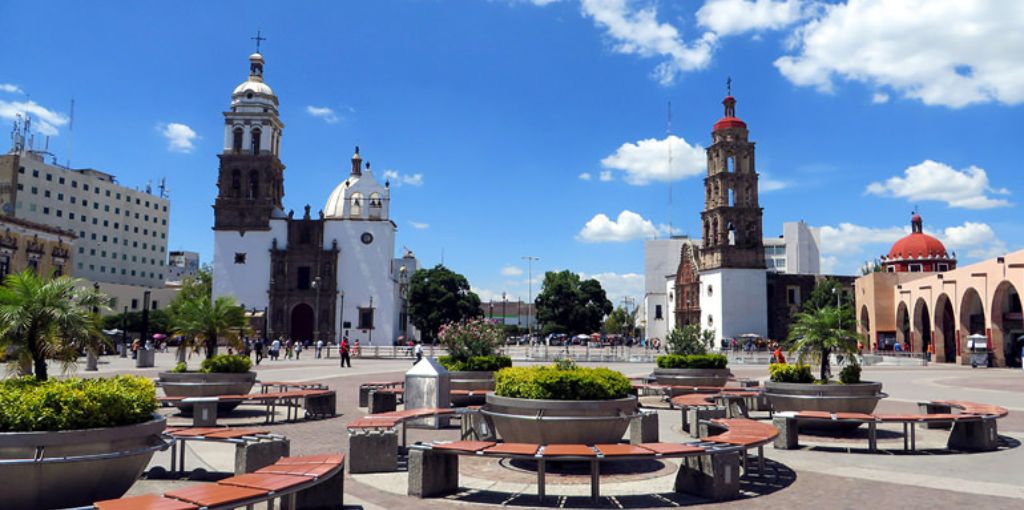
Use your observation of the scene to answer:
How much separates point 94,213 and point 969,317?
97.8 m

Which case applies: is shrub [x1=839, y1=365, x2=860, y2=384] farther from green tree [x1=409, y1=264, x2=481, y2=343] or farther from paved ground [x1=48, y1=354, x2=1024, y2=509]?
green tree [x1=409, y1=264, x2=481, y2=343]

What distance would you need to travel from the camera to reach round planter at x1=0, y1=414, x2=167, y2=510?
6.02 meters

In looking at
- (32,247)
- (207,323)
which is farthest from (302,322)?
(207,323)

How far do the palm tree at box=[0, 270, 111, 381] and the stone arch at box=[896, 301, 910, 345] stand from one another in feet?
178

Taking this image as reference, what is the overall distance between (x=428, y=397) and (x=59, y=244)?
169ft

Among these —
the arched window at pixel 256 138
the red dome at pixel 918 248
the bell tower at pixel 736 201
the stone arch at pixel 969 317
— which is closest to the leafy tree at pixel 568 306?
the bell tower at pixel 736 201

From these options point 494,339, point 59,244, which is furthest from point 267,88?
point 494,339

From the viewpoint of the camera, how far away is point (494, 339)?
17766 millimetres

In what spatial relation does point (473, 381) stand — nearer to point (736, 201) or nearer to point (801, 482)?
point (801, 482)

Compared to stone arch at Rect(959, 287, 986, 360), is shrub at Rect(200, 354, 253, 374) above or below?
below

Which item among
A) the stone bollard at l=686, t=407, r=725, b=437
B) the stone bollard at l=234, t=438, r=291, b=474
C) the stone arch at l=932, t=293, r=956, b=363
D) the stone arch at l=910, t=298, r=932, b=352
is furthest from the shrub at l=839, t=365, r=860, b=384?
the stone arch at l=910, t=298, r=932, b=352

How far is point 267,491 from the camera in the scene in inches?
230

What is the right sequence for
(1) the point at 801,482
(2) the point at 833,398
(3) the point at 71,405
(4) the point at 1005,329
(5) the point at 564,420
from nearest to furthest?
(3) the point at 71,405
(1) the point at 801,482
(5) the point at 564,420
(2) the point at 833,398
(4) the point at 1005,329

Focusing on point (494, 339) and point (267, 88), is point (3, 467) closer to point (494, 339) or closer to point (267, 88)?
point (494, 339)
